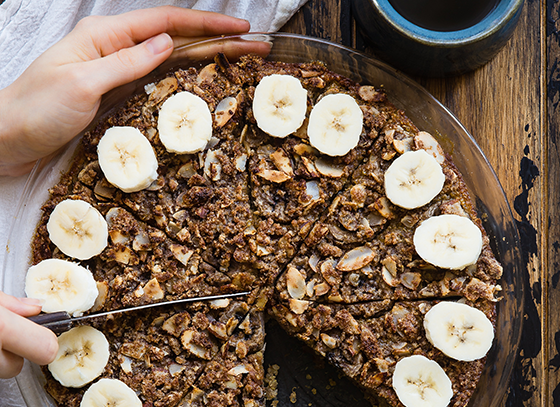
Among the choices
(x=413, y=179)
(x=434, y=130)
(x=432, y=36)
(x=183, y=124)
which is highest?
(x=432, y=36)

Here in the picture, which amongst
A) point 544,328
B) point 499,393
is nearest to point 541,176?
point 544,328

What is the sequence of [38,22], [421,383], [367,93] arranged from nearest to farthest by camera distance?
[421,383]
[367,93]
[38,22]

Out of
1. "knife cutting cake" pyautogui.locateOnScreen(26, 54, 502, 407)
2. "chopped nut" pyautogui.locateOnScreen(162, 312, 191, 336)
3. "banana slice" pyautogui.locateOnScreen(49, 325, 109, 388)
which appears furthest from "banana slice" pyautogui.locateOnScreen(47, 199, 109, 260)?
"chopped nut" pyautogui.locateOnScreen(162, 312, 191, 336)

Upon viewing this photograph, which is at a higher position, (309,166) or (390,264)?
(309,166)

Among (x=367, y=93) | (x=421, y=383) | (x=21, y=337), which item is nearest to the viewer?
(x=21, y=337)

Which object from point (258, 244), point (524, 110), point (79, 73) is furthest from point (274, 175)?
point (524, 110)

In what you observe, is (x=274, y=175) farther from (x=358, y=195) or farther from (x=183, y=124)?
(x=183, y=124)

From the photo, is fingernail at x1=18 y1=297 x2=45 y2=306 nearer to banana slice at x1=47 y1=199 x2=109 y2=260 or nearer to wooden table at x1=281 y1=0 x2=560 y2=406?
banana slice at x1=47 y1=199 x2=109 y2=260

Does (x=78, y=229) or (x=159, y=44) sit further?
(x=159, y=44)
